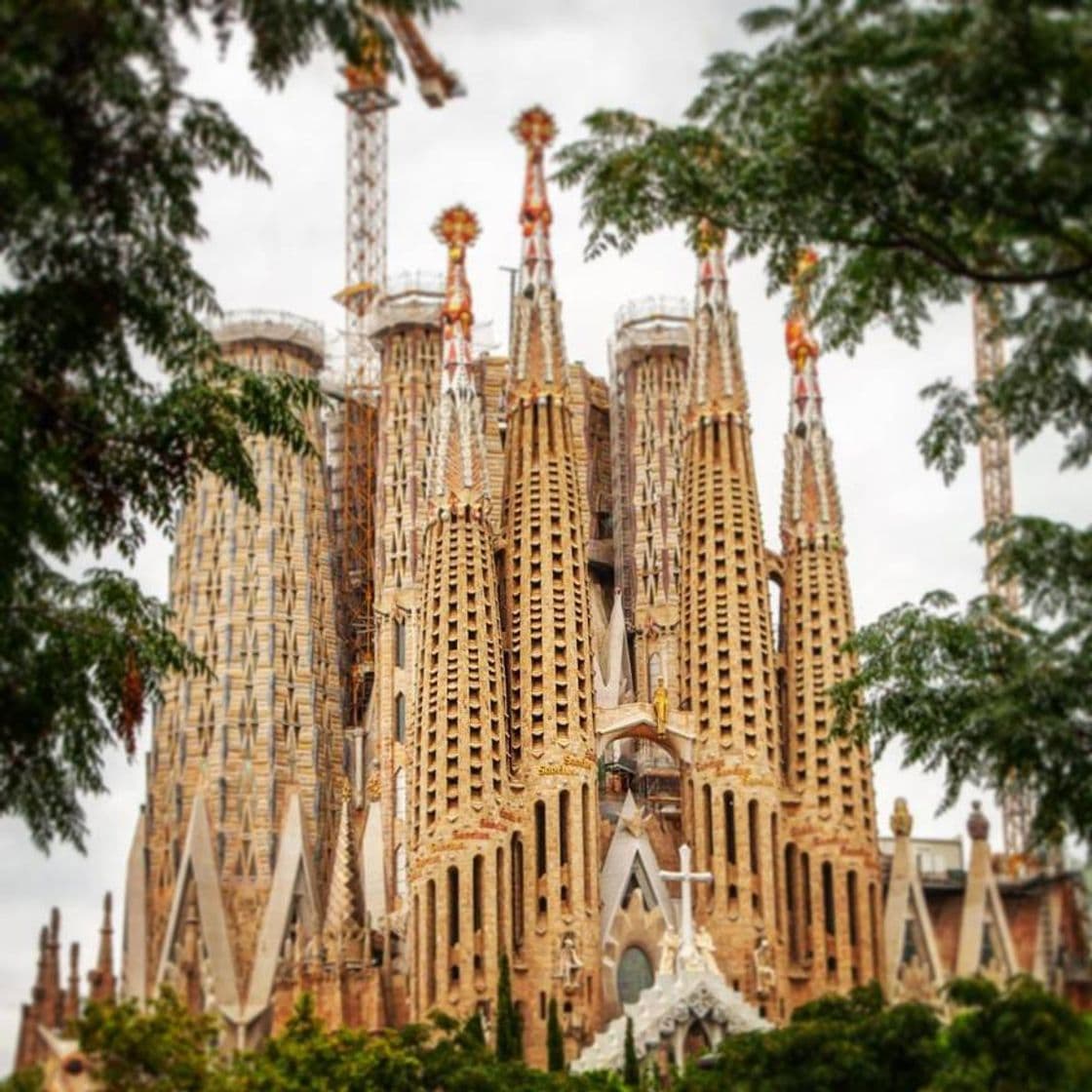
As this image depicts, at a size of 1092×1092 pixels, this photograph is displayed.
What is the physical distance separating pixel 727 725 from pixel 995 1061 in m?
30.1

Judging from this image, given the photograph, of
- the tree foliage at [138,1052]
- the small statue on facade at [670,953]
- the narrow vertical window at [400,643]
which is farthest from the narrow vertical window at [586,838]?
the tree foliage at [138,1052]

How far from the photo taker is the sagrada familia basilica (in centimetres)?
5528

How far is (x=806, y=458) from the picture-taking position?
6147cm

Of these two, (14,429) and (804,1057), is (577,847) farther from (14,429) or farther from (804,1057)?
(14,429)

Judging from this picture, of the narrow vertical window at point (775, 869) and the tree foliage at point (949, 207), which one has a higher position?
the narrow vertical window at point (775, 869)

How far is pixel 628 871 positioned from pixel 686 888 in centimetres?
312

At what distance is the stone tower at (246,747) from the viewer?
5941cm

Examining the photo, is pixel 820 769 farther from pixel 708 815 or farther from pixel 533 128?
pixel 533 128

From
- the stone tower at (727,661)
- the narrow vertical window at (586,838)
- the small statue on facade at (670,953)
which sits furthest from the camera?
the stone tower at (727,661)

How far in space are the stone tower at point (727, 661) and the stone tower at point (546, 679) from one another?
264 centimetres

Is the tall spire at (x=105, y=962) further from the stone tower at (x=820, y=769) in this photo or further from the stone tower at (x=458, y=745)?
the stone tower at (x=820, y=769)

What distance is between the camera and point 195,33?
64.8ft

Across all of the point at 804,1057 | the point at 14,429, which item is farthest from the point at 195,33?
the point at 804,1057

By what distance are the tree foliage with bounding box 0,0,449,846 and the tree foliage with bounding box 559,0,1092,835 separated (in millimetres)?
3224
